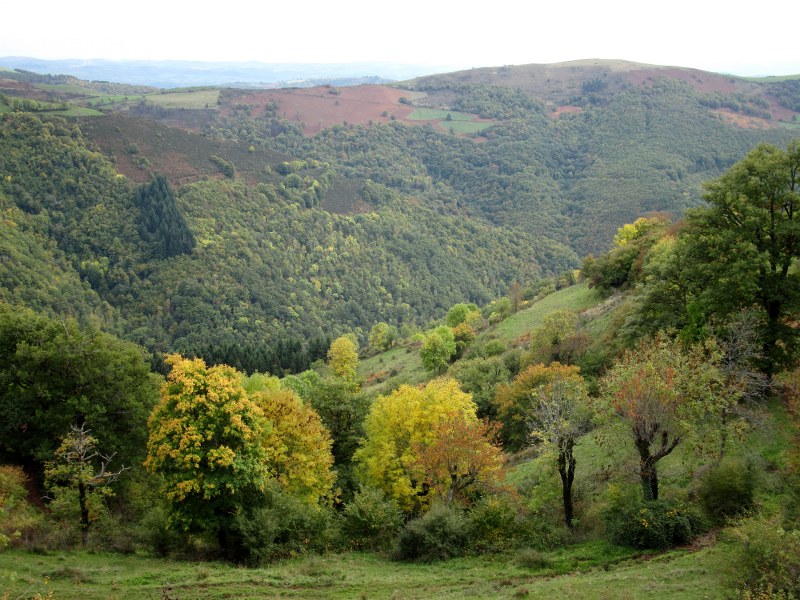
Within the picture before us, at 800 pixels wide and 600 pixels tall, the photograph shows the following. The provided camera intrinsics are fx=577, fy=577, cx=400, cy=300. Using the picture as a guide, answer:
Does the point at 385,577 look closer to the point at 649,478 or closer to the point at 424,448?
the point at 424,448

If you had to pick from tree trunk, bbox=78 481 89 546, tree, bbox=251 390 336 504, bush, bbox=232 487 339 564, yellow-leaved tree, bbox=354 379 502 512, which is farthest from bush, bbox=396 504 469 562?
tree trunk, bbox=78 481 89 546

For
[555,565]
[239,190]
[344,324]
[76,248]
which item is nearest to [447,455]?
[555,565]

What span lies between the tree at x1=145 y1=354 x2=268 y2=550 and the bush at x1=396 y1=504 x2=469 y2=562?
5.61 m

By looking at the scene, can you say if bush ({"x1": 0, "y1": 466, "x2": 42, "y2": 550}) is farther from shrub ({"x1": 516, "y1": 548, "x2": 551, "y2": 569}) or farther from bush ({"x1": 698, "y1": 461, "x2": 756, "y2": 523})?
bush ({"x1": 698, "y1": 461, "x2": 756, "y2": 523})

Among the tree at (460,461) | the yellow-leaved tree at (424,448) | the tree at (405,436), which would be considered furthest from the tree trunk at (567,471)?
the tree at (405,436)

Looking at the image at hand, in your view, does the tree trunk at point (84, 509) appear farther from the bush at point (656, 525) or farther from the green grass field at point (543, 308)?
the green grass field at point (543, 308)

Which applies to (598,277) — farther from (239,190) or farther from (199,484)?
(239,190)

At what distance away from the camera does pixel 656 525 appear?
16828 mm

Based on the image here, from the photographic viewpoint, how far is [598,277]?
175ft

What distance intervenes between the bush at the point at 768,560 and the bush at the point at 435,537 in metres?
8.68

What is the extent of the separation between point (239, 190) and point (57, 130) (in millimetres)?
40811

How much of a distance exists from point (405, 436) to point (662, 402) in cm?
1263

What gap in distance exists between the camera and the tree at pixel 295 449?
25047 millimetres

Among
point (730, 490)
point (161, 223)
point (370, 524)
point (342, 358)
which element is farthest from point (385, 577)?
point (161, 223)
